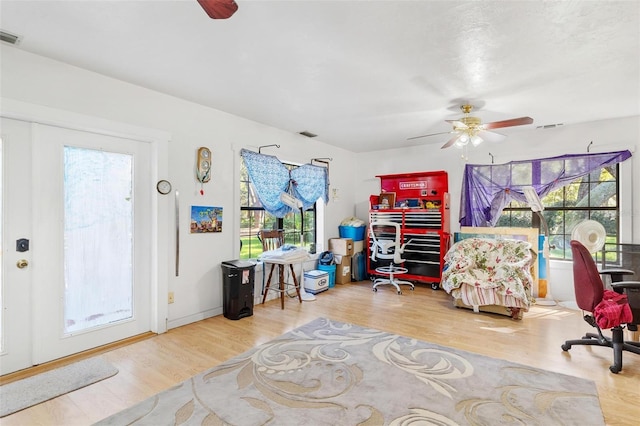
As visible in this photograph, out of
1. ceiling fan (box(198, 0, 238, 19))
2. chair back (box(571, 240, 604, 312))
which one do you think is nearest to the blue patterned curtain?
ceiling fan (box(198, 0, 238, 19))

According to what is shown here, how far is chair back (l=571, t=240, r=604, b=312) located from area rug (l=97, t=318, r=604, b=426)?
695 millimetres

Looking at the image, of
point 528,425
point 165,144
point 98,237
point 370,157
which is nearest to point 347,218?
point 370,157

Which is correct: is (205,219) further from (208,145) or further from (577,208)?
(577,208)

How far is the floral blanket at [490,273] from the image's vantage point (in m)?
3.76

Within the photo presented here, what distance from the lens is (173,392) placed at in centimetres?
222

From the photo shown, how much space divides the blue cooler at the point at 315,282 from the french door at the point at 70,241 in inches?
91.6

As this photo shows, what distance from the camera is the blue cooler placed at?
4.97m

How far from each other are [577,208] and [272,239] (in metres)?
4.45

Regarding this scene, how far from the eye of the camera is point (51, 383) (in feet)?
7.65

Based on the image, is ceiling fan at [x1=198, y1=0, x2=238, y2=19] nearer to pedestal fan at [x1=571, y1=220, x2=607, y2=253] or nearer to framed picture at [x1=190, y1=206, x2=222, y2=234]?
framed picture at [x1=190, y1=206, x2=222, y2=234]

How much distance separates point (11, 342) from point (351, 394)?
2.68 m

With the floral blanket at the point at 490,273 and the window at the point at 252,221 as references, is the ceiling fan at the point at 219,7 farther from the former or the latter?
the floral blanket at the point at 490,273

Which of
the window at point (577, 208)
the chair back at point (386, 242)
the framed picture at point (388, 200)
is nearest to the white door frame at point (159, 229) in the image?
the chair back at point (386, 242)

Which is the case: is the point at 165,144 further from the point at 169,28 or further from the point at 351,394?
the point at 351,394
